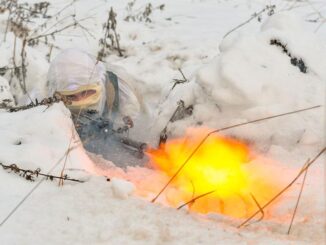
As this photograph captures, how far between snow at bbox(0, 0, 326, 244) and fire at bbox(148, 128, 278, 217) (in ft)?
0.27

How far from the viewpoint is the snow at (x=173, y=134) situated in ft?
6.48

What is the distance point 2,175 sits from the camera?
2332 millimetres

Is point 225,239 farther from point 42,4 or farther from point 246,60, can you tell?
point 42,4

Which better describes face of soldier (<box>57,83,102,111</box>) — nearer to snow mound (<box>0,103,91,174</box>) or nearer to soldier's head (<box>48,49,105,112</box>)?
soldier's head (<box>48,49,105,112</box>)

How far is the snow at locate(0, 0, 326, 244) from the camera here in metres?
1.98

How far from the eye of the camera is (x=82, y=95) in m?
3.56

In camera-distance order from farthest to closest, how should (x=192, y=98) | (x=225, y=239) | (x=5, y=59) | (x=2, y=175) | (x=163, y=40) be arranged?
(x=163, y=40)
(x=5, y=59)
(x=192, y=98)
(x=2, y=175)
(x=225, y=239)

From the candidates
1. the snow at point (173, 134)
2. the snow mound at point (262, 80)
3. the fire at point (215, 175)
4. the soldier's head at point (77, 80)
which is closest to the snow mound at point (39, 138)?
the snow at point (173, 134)

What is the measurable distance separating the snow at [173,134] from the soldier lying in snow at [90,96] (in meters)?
0.27

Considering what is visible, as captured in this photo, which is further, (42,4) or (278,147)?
(42,4)

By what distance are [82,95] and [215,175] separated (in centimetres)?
117

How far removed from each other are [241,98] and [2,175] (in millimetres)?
1448

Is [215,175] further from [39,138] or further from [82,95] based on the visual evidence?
[82,95]

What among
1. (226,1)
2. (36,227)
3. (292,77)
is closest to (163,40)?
(226,1)
